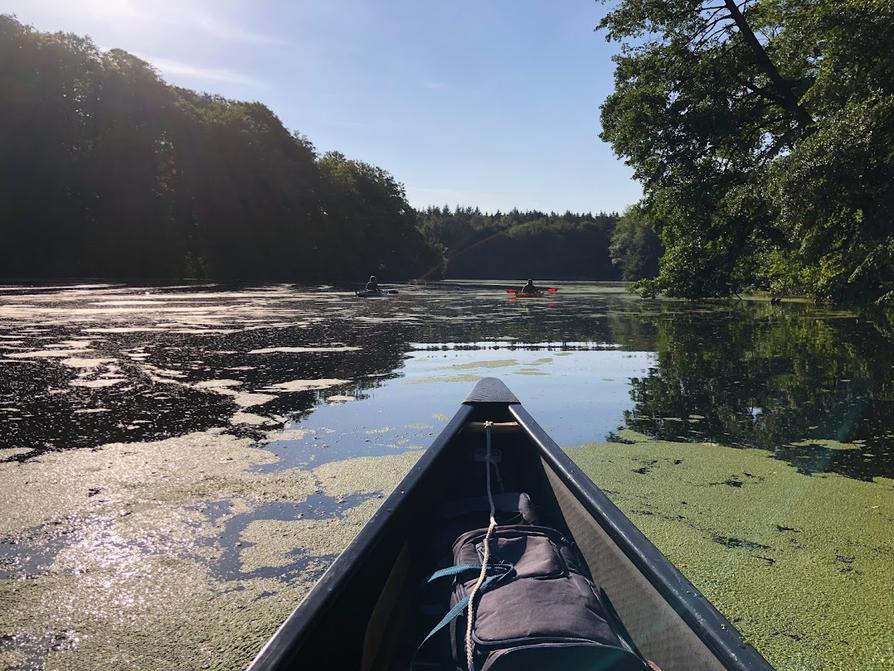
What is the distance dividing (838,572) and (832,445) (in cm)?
190

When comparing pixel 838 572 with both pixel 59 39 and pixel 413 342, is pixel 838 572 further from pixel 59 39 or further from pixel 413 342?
pixel 59 39

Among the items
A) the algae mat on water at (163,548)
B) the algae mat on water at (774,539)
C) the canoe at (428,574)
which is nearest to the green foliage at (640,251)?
the algae mat on water at (774,539)

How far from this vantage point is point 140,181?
30.7 meters

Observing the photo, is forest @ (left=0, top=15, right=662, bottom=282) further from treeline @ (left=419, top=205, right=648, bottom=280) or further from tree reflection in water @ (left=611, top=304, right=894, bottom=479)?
treeline @ (left=419, top=205, right=648, bottom=280)

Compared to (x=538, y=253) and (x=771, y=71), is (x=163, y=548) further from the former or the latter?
(x=538, y=253)

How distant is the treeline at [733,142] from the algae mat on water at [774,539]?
18.1 ft

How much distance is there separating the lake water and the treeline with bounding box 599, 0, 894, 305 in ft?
4.94

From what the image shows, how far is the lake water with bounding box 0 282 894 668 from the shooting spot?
227 cm

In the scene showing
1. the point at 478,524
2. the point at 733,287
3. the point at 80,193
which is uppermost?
the point at 80,193

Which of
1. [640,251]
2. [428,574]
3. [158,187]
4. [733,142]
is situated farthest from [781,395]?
[640,251]

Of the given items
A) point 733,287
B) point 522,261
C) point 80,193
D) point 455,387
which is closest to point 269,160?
point 80,193

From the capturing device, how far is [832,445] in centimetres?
381

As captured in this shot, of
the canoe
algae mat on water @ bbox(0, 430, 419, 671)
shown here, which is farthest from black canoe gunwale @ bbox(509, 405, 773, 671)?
algae mat on water @ bbox(0, 430, 419, 671)

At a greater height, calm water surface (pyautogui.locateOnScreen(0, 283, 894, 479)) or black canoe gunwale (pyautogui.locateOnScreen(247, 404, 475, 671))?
black canoe gunwale (pyautogui.locateOnScreen(247, 404, 475, 671))
